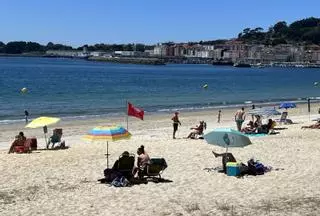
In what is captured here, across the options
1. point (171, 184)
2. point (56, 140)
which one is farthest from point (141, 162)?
point (56, 140)

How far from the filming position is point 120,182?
13.7 metres

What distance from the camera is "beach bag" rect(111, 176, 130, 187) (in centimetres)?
1367

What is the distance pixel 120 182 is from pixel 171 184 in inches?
48.5

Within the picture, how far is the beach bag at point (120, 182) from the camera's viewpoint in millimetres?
13674

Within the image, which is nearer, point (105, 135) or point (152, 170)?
point (105, 135)

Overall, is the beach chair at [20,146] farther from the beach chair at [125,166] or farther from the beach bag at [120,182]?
the beach bag at [120,182]

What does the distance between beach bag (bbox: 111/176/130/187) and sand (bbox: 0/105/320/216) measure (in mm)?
201

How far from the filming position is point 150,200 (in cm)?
1234

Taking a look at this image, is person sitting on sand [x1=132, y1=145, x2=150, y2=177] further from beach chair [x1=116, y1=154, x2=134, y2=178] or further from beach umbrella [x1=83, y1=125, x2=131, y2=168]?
beach umbrella [x1=83, y1=125, x2=131, y2=168]

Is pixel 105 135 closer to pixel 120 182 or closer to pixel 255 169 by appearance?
pixel 120 182

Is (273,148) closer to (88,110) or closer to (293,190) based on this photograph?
(293,190)

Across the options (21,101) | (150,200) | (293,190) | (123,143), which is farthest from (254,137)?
(21,101)

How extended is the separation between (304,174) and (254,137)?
8.07m

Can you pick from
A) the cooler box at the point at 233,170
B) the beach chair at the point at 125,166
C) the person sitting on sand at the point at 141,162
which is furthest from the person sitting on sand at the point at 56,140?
the cooler box at the point at 233,170
